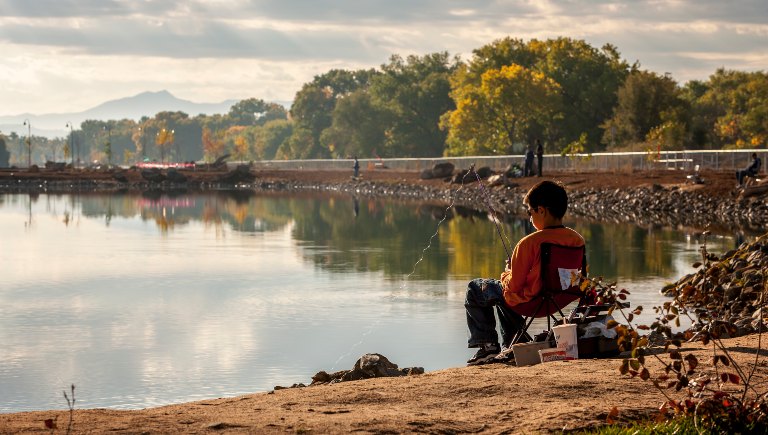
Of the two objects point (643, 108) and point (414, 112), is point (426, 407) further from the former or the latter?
point (414, 112)

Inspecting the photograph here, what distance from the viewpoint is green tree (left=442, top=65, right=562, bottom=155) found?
99062 mm

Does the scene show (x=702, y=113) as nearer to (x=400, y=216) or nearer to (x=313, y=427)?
(x=400, y=216)

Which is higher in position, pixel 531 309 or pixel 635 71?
pixel 635 71

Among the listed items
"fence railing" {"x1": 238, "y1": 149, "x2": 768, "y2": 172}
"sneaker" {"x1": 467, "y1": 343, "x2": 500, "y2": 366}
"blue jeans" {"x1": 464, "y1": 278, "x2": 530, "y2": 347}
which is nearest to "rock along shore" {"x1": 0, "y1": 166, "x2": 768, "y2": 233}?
"blue jeans" {"x1": 464, "y1": 278, "x2": 530, "y2": 347}

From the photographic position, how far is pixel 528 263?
1127 cm

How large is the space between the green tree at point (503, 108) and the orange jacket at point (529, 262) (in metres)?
88.3

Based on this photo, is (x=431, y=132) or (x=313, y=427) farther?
(x=431, y=132)

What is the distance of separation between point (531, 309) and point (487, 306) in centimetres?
61

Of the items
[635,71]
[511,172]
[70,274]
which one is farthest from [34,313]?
[635,71]

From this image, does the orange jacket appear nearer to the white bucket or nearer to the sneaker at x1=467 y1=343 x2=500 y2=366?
the white bucket

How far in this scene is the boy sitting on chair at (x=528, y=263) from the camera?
36.6 feet

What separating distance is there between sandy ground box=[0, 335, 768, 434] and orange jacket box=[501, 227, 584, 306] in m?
0.82

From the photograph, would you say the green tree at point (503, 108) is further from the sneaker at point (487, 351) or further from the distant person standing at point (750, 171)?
the sneaker at point (487, 351)

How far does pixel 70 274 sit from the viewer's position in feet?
99.8
